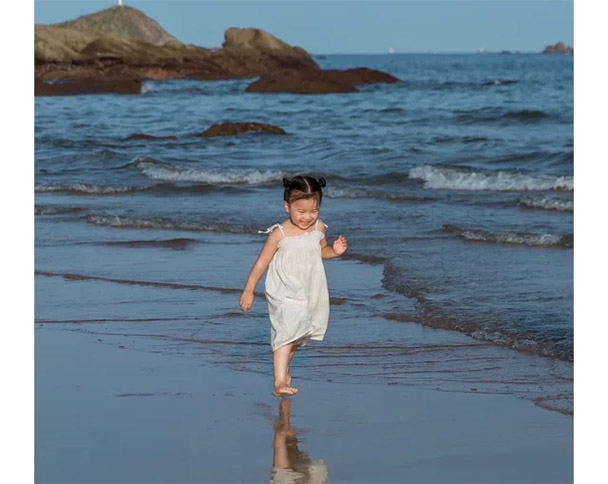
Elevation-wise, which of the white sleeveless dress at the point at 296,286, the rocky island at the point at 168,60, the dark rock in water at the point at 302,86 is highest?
the rocky island at the point at 168,60

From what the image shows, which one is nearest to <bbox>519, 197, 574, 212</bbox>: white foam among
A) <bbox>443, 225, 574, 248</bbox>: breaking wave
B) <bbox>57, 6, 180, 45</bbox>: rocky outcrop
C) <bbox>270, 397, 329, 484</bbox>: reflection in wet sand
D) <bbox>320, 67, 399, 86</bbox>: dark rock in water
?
<bbox>443, 225, 574, 248</bbox>: breaking wave

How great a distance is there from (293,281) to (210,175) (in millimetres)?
10873

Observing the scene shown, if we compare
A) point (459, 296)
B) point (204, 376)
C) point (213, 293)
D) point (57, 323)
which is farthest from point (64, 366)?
point (459, 296)

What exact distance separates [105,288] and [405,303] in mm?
2220

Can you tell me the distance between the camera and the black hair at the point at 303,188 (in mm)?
5078

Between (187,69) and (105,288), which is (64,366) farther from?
(187,69)

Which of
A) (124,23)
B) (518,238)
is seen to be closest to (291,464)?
(518,238)

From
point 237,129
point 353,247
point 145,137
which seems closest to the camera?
point 353,247

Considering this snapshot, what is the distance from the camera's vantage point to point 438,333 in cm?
642

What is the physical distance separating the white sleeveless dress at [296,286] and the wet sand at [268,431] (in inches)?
11.2

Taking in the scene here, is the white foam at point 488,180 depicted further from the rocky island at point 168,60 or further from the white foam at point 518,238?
the rocky island at point 168,60

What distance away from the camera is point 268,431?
4582mm

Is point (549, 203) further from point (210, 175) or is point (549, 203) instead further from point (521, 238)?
point (210, 175)

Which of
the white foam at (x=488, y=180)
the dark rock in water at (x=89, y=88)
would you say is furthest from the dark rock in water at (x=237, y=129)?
the dark rock in water at (x=89, y=88)
